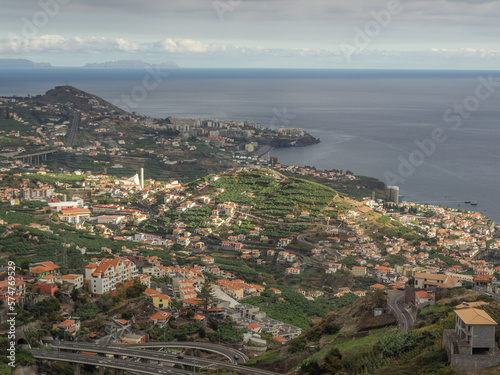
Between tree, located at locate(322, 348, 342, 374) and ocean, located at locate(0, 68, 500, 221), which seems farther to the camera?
ocean, located at locate(0, 68, 500, 221)

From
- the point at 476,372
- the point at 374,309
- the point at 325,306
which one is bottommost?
the point at 325,306

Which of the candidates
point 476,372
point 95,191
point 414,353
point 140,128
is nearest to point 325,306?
point 414,353

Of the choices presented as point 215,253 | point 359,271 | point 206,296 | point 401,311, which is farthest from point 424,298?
point 215,253

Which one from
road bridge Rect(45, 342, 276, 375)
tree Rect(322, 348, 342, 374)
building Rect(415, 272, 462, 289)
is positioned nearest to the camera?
tree Rect(322, 348, 342, 374)

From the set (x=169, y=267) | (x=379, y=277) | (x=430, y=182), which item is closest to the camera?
(x=169, y=267)

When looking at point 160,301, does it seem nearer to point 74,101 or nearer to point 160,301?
point 160,301

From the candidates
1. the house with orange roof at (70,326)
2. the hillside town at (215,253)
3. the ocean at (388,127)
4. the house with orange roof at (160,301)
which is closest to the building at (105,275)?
the hillside town at (215,253)

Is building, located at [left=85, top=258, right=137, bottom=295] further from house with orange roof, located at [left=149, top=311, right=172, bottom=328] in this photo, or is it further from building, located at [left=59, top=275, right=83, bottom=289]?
house with orange roof, located at [left=149, top=311, right=172, bottom=328]

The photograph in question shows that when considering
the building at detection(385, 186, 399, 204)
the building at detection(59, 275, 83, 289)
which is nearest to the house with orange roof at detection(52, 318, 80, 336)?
the building at detection(59, 275, 83, 289)

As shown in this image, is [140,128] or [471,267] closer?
[471,267]

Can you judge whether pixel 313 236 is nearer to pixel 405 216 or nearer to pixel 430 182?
pixel 405 216

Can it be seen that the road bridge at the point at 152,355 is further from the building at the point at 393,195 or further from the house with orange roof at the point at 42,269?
the building at the point at 393,195
